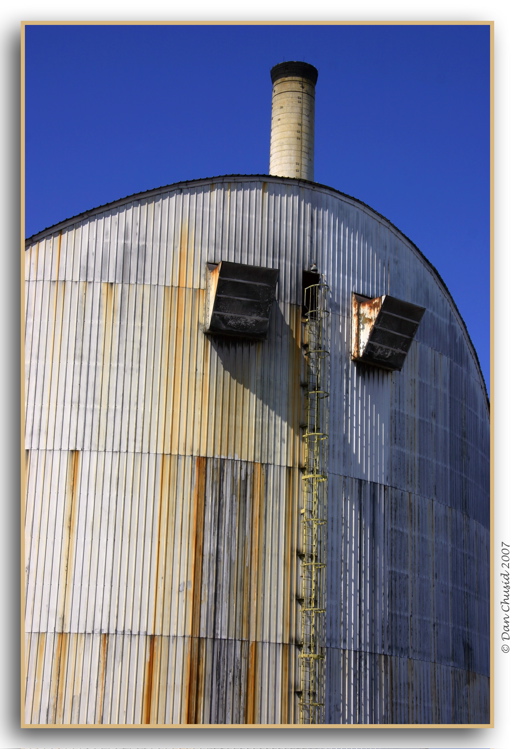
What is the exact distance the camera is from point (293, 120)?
39094 millimetres

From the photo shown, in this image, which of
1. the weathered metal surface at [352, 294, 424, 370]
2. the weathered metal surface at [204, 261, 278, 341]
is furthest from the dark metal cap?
the weathered metal surface at [204, 261, 278, 341]

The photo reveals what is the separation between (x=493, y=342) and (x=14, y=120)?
9457mm

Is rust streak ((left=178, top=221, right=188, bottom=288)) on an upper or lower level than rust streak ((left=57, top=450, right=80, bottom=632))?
upper

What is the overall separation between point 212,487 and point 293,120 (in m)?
17.7

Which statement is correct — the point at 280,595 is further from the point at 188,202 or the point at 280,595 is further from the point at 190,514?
the point at 188,202

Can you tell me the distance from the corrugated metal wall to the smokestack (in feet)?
35.1

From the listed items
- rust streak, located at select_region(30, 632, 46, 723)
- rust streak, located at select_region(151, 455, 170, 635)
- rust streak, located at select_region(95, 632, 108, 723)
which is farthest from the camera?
rust streak, located at select_region(151, 455, 170, 635)

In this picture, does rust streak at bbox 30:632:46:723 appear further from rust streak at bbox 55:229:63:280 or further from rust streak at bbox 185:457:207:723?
rust streak at bbox 55:229:63:280

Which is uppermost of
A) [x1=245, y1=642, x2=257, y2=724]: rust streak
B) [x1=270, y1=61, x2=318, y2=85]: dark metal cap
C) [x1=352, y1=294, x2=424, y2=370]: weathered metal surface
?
[x1=270, y1=61, x2=318, y2=85]: dark metal cap

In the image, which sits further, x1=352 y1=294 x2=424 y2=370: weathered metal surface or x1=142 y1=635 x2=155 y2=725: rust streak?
x1=352 y1=294 x2=424 y2=370: weathered metal surface

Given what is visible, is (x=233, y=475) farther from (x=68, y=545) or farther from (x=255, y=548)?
(x=68, y=545)

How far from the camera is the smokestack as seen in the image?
1527 inches

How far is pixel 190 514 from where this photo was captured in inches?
985

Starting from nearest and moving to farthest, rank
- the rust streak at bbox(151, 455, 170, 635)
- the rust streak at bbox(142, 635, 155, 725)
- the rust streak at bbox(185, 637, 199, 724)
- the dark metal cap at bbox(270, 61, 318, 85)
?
the rust streak at bbox(142, 635, 155, 725), the rust streak at bbox(185, 637, 199, 724), the rust streak at bbox(151, 455, 170, 635), the dark metal cap at bbox(270, 61, 318, 85)
